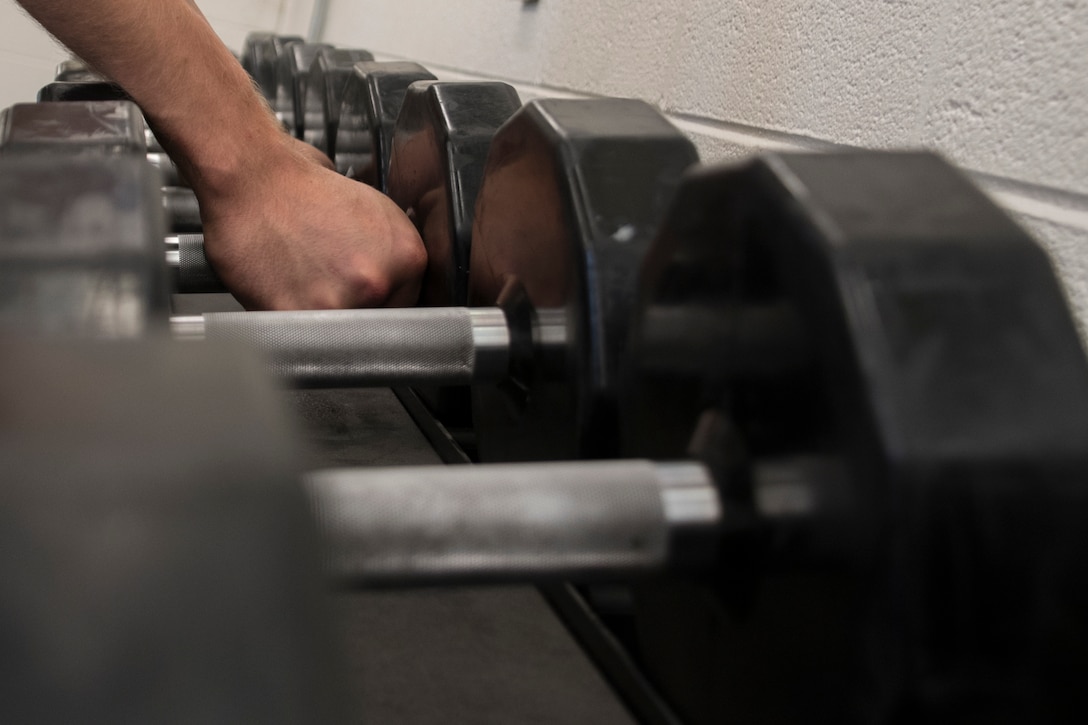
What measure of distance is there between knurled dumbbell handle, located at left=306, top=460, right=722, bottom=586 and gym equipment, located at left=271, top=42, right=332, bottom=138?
117cm

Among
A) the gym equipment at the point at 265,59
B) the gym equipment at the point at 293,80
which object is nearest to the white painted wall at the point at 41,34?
the gym equipment at the point at 265,59

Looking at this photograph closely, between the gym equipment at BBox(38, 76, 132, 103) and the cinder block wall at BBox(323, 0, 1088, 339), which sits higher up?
the cinder block wall at BBox(323, 0, 1088, 339)

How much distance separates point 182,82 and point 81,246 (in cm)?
50

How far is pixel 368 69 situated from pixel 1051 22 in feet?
2.39

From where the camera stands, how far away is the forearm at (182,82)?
77cm

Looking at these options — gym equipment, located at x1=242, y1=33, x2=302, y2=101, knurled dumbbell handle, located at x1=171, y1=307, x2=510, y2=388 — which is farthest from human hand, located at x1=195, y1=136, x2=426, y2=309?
gym equipment, located at x1=242, y1=33, x2=302, y2=101

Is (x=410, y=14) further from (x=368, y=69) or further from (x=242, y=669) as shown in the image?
(x=242, y=669)

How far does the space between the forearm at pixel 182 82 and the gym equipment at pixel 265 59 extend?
146 cm

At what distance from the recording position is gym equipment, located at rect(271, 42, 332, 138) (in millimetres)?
1712

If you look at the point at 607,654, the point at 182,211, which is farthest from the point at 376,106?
the point at 607,654

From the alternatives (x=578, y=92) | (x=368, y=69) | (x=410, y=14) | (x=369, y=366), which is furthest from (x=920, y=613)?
(x=410, y=14)

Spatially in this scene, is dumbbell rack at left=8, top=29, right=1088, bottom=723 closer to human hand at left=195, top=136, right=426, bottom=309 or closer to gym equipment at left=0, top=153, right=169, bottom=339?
gym equipment at left=0, top=153, right=169, bottom=339

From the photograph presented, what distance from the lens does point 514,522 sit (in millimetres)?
364

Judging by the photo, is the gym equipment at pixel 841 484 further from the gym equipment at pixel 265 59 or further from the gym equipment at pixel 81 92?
the gym equipment at pixel 265 59
